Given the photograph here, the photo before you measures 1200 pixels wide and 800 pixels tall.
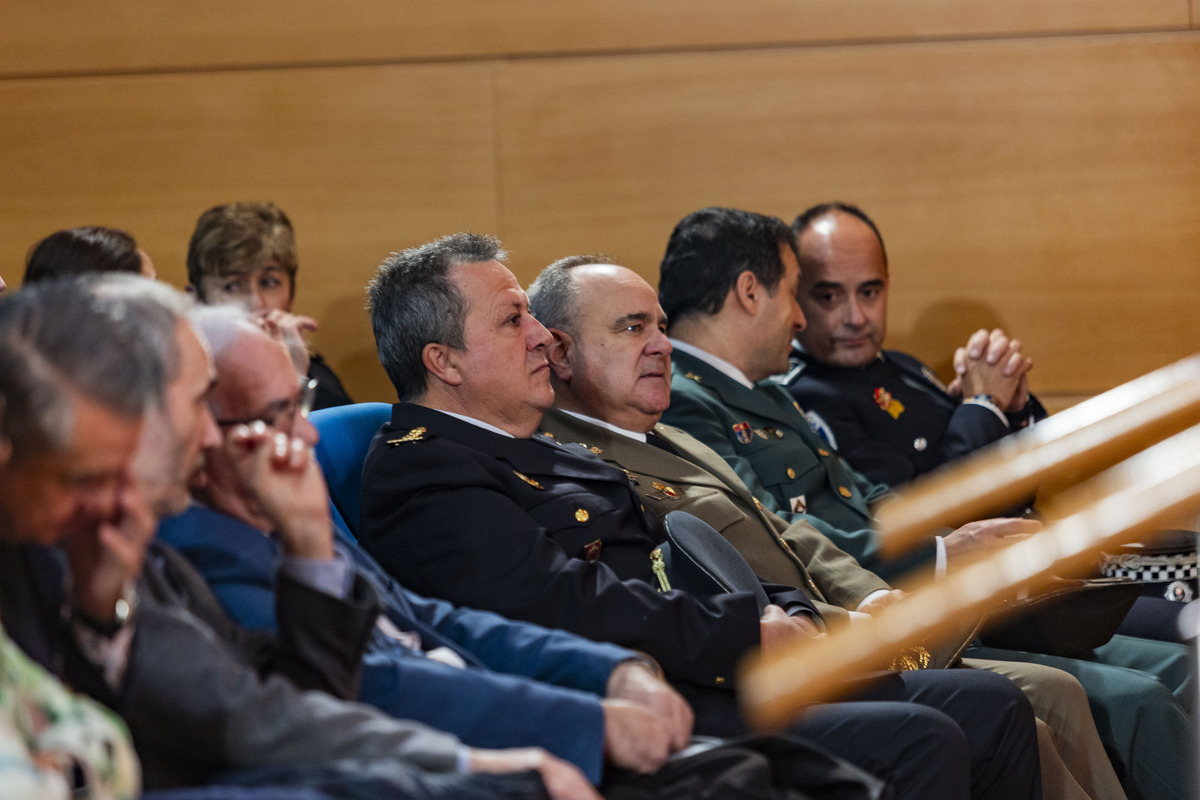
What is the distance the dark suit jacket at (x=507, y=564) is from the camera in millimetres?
1903

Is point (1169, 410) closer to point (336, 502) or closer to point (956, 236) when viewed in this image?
point (336, 502)

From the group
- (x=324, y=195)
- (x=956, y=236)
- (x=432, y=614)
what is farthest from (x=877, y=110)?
(x=432, y=614)

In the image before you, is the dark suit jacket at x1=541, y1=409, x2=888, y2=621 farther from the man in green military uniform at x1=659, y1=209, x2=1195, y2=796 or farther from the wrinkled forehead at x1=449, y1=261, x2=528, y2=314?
the wrinkled forehead at x1=449, y1=261, x2=528, y2=314

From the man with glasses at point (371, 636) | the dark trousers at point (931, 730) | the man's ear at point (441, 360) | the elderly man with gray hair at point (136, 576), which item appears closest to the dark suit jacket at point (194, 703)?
the elderly man with gray hair at point (136, 576)

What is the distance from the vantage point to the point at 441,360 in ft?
7.74

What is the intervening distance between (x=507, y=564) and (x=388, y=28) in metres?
2.21

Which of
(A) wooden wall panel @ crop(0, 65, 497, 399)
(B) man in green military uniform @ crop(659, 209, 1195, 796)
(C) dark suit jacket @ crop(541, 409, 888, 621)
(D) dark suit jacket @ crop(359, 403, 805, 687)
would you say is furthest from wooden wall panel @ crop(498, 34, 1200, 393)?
(D) dark suit jacket @ crop(359, 403, 805, 687)

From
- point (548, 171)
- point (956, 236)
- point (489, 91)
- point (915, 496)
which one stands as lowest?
point (915, 496)

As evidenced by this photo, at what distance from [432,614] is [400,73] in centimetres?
221

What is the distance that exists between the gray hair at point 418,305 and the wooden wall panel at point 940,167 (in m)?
1.22

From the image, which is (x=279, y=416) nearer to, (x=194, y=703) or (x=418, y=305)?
(x=194, y=703)

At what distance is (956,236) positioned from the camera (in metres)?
3.76

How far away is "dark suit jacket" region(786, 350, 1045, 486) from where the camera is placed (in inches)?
130

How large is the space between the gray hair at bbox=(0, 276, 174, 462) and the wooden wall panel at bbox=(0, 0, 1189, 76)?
249 cm
